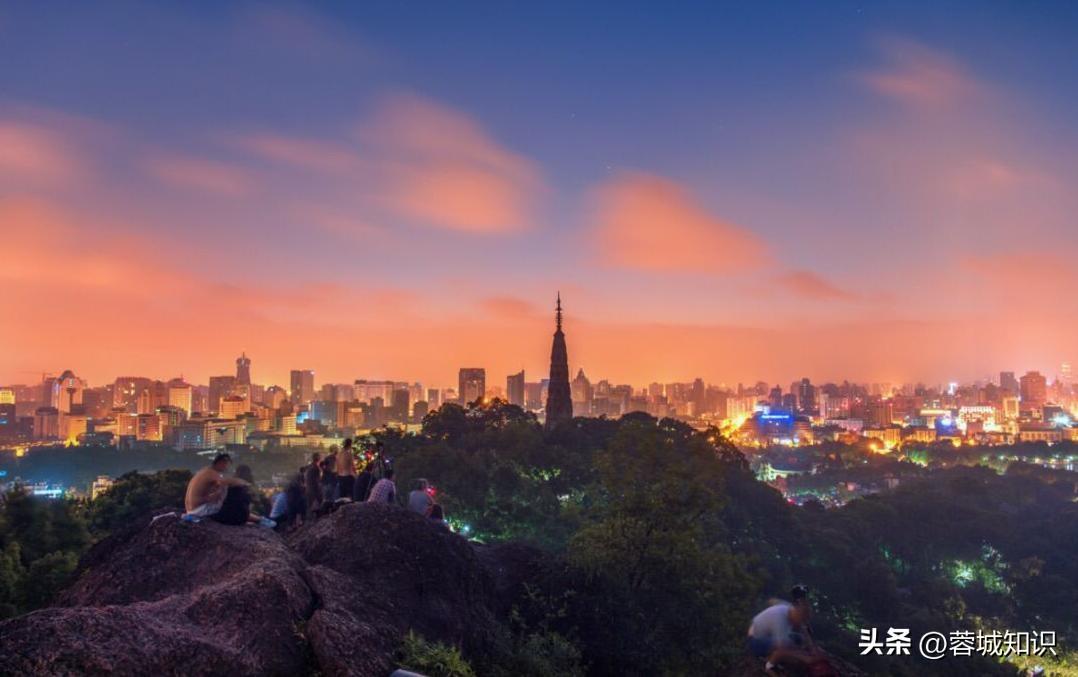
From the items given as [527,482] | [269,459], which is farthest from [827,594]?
[269,459]

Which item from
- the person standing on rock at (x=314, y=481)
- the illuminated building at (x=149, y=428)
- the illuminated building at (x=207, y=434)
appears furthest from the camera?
the illuminated building at (x=149, y=428)

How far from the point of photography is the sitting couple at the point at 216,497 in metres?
10.7

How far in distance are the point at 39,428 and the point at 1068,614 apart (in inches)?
6994

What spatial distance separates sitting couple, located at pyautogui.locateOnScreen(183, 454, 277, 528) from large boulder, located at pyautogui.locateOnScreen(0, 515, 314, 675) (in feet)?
0.80

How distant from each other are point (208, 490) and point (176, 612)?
10.4 feet

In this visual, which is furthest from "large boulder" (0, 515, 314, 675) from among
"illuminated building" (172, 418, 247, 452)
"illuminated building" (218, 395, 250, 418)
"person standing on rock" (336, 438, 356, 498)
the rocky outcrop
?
"illuminated building" (218, 395, 250, 418)

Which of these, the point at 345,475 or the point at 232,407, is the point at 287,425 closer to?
the point at 232,407

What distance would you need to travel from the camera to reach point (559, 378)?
76.2 m

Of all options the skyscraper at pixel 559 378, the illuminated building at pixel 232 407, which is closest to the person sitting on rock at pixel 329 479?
the skyscraper at pixel 559 378

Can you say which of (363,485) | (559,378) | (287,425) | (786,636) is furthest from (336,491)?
(287,425)

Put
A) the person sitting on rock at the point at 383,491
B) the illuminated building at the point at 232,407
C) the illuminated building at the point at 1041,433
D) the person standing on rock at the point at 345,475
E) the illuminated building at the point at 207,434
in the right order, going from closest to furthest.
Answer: the person sitting on rock at the point at 383,491 < the person standing on rock at the point at 345,475 < the illuminated building at the point at 207,434 < the illuminated building at the point at 1041,433 < the illuminated building at the point at 232,407

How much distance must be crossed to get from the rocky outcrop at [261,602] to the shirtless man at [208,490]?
33cm

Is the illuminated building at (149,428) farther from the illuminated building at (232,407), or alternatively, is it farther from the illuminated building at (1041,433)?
the illuminated building at (1041,433)

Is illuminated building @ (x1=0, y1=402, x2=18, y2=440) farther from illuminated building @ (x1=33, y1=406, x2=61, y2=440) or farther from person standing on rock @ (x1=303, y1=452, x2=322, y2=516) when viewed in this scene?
person standing on rock @ (x1=303, y1=452, x2=322, y2=516)
